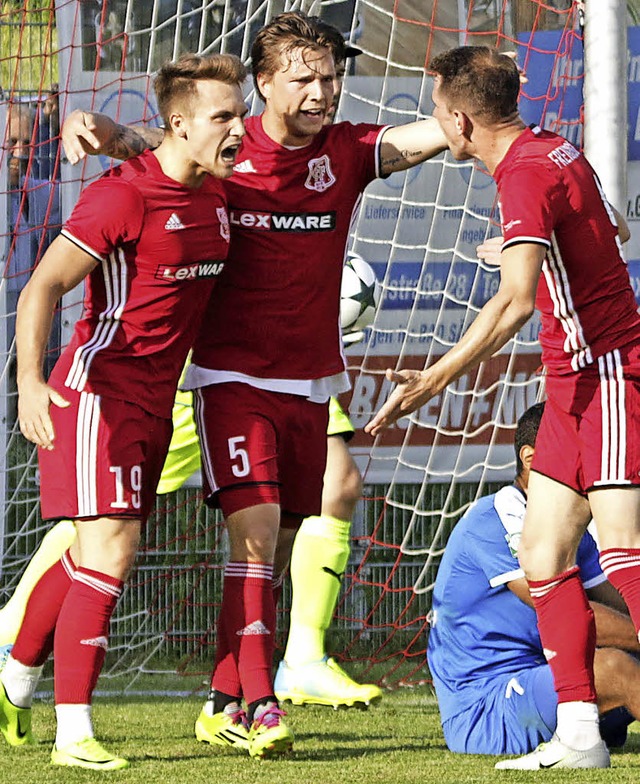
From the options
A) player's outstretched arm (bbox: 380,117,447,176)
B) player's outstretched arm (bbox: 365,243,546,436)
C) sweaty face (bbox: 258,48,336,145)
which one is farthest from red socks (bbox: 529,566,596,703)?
sweaty face (bbox: 258,48,336,145)

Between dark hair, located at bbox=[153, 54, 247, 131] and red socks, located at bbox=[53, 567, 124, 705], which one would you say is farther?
dark hair, located at bbox=[153, 54, 247, 131]

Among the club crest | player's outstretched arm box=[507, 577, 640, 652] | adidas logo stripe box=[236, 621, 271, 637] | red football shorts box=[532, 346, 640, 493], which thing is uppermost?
the club crest

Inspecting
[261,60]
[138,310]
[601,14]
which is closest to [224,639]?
[138,310]

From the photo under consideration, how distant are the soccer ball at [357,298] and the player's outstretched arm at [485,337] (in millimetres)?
2043

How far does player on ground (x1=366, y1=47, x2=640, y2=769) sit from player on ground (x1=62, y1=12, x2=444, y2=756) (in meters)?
0.50

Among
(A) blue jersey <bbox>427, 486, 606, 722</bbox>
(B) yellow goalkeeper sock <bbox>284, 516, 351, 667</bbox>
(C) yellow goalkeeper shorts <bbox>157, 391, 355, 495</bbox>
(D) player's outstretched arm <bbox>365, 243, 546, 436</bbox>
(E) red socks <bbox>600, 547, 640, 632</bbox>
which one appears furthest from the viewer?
(C) yellow goalkeeper shorts <bbox>157, 391, 355, 495</bbox>

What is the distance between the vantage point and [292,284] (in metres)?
4.76

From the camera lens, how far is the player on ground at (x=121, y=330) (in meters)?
4.36

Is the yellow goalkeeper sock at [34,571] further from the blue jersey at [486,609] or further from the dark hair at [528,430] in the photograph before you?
the dark hair at [528,430]

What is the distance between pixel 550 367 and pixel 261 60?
1248mm

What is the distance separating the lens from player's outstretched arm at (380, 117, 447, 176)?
483 centimetres

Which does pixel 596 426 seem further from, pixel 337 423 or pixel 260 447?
pixel 337 423

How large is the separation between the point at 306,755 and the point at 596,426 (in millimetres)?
1235

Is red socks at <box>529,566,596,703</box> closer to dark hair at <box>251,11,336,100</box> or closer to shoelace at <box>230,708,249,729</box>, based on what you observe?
shoelace at <box>230,708,249,729</box>
